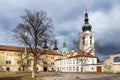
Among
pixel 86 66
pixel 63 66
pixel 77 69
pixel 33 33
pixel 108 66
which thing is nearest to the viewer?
pixel 33 33

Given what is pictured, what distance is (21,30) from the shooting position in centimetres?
4144

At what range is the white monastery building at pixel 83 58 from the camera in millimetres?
70562

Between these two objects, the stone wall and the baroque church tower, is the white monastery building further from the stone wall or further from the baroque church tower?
the stone wall

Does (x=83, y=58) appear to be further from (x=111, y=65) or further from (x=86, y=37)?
(x=86, y=37)

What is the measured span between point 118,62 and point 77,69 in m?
27.3

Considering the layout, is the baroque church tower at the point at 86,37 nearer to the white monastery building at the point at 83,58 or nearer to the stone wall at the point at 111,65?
the white monastery building at the point at 83,58

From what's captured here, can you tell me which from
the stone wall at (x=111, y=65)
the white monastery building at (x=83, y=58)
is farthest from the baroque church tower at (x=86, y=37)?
the stone wall at (x=111, y=65)

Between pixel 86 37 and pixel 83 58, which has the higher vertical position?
pixel 86 37

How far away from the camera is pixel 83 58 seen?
7156 cm

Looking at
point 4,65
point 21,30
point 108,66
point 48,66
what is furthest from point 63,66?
point 21,30

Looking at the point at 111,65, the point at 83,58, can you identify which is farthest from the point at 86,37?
the point at 111,65

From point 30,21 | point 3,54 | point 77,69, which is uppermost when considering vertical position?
point 30,21

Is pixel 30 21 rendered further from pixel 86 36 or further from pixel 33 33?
pixel 86 36

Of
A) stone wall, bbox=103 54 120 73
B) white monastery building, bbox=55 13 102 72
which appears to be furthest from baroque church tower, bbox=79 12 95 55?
stone wall, bbox=103 54 120 73
